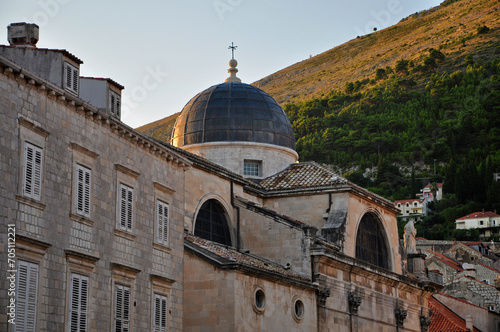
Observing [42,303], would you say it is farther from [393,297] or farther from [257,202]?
[393,297]

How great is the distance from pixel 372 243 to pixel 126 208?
1968cm

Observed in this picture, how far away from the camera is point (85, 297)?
20219 mm

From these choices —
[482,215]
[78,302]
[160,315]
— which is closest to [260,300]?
[160,315]

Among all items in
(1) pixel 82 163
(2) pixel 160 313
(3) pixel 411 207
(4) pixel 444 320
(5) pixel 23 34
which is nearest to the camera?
(1) pixel 82 163

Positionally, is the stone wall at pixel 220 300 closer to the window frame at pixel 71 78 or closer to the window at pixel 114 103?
the window at pixel 114 103

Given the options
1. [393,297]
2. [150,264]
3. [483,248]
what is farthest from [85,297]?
[483,248]

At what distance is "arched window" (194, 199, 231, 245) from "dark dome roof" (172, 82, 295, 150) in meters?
6.91

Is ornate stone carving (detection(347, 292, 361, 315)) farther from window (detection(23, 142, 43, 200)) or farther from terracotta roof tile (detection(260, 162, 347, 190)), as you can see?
window (detection(23, 142, 43, 200))

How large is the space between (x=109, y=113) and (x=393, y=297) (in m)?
20.0

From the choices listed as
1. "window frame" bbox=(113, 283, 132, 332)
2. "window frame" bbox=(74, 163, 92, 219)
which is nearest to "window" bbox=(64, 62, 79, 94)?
"window frame" bbox=(74, 163, 92, 219)

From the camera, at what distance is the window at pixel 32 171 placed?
18422 millimetres

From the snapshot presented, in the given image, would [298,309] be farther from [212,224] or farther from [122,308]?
[122,308]

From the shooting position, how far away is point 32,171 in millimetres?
18688

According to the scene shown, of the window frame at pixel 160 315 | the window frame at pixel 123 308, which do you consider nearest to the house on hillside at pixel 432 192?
the window frame at pixel 160 315
